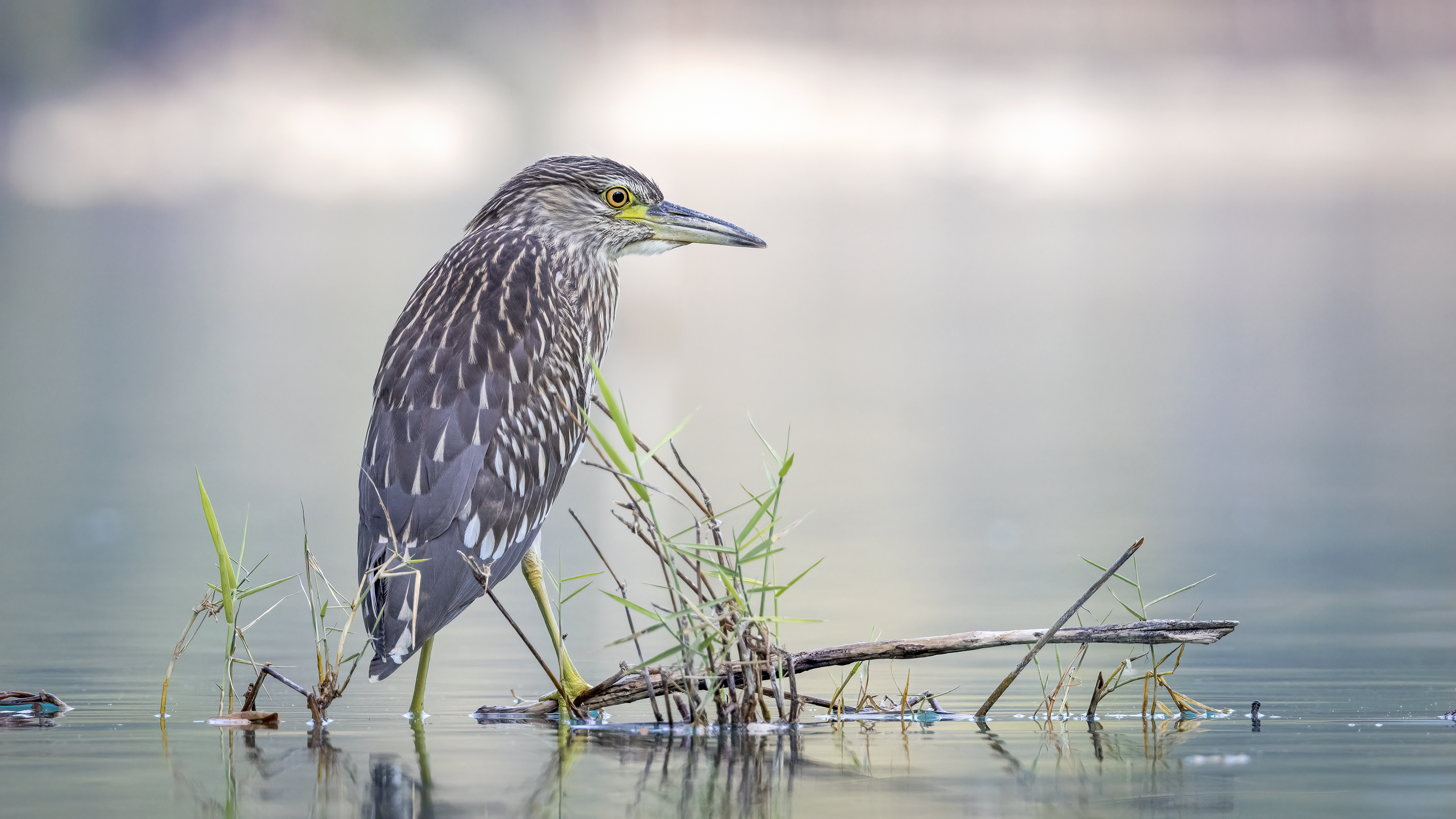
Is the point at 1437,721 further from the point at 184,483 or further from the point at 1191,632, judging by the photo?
the point at 184,483

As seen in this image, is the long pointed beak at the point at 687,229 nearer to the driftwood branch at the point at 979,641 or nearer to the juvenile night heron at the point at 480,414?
the juvenile night heron at the point at 480,414

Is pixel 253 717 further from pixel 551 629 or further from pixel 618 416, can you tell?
pixel 618 416

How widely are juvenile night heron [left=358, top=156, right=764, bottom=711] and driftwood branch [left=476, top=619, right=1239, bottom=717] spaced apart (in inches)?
22.6

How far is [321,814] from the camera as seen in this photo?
240 cm

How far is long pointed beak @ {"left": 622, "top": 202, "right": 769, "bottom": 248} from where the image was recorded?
5078 mm

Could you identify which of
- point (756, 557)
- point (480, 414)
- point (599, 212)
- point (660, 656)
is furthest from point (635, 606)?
point (599, 212)

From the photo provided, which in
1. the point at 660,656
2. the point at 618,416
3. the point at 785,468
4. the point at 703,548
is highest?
the point at 618,416

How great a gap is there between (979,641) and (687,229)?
86.2 inches

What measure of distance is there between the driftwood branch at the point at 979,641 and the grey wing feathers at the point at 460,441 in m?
0.57

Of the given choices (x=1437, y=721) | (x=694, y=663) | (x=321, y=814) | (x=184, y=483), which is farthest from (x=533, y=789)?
(x=184, y=483)

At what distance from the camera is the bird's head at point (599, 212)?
4977 millimetres

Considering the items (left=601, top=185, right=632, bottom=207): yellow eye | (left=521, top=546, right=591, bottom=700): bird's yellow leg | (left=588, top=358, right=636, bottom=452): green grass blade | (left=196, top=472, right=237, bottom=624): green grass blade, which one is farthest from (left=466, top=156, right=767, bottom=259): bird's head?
(left=196, top=472, right=237, bottom=624): green grass blade

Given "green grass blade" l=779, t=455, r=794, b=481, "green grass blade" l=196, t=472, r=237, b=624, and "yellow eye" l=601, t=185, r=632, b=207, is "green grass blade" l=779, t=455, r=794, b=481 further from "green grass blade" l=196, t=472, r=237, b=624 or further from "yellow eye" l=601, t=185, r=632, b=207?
"yellow eye" l=601, t=185, r=632, b=207

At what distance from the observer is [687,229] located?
511 cm
